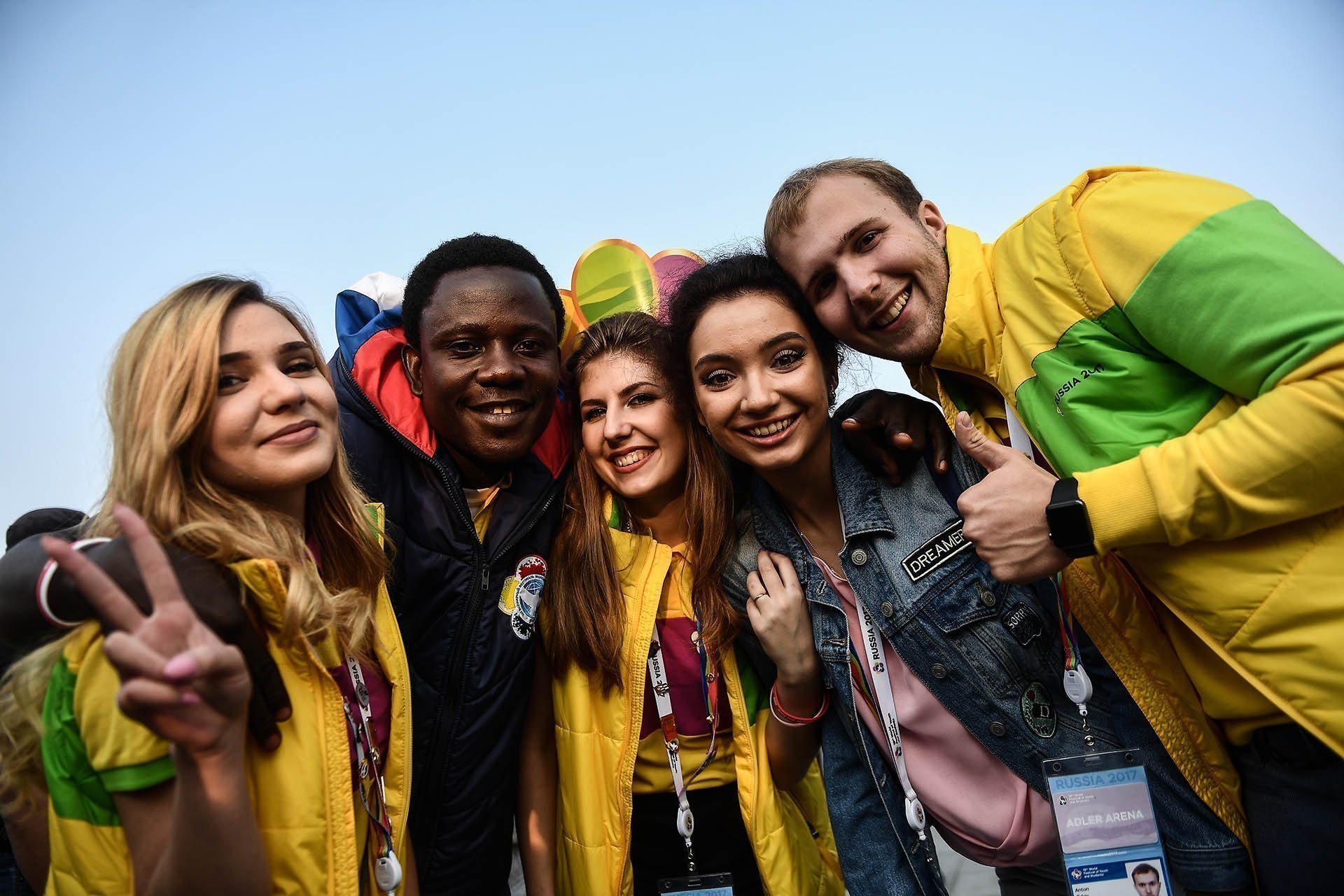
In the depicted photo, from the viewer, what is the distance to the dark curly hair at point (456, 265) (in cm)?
285

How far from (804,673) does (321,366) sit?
5.46 feet

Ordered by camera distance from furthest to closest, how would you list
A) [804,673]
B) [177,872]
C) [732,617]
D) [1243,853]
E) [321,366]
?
[732,617]
[804,673]
[321,366]
[1243,853]
[177,872]

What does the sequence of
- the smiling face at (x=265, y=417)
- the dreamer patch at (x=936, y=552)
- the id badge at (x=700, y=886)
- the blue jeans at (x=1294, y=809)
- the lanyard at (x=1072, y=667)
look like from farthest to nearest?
1. the id badge at (x=700, y=886)
2. the dreamer patch at (x=936, y=552)
3. the lanyard at (x=1072, y=667)
4. the smiling face at (x=265, y=417)
5. the blue jeans at (x=1294, y=809)

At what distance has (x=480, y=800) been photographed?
2.47 meters

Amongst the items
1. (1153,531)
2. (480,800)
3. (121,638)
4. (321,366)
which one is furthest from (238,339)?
(1153,531)

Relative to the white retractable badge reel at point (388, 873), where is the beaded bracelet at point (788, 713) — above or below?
above

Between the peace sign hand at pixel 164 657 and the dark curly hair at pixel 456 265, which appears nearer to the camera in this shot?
the peace sign hand at pixel 164 657

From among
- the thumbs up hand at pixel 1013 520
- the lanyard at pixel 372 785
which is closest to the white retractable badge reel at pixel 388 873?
the lanyard at pixel 372 785

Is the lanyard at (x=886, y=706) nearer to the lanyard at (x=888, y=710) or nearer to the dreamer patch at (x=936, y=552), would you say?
the lanyard at (x=888, y=710)

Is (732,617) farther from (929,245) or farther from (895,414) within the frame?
(929,245)

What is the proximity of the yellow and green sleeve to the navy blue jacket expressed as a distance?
1.73m

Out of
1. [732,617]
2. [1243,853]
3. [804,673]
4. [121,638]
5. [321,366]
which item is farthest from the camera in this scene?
[732,617]

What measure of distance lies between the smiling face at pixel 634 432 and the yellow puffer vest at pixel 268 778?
3.88 feet

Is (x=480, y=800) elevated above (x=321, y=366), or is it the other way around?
(x=321, y=366)
